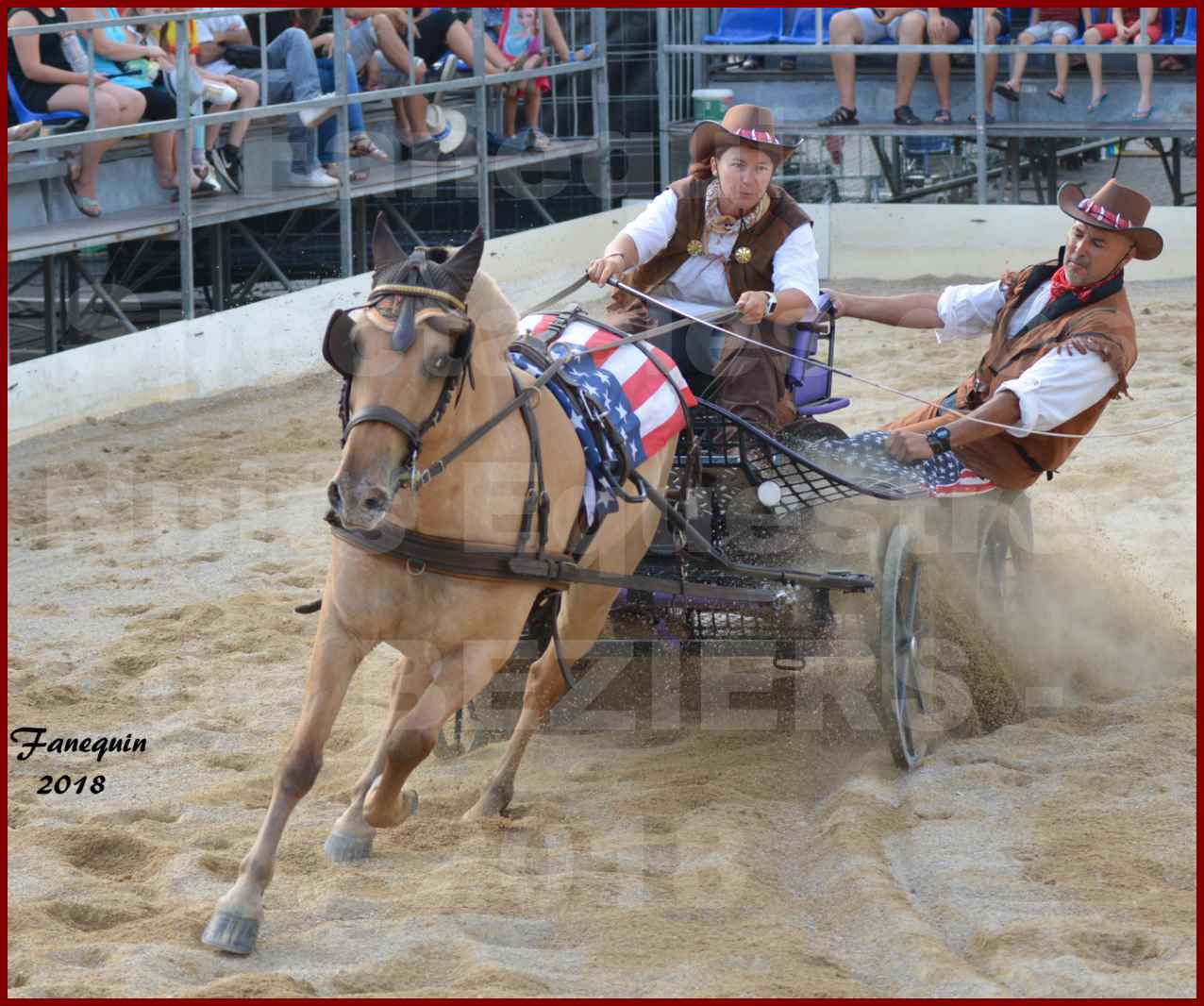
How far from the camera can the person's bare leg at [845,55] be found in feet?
38.1

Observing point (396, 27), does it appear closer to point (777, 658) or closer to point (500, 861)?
point (777, 658)

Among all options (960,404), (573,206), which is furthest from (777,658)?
(573,206)

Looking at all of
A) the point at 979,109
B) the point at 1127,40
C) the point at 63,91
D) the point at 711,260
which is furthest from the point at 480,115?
the point at 711,260

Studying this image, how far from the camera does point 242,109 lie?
8680 millimetres

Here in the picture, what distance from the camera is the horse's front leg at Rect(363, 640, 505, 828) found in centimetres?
358

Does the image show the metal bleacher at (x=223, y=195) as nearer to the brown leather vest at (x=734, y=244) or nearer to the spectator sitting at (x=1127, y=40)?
the spectator sitting at (x=1127, y=40)

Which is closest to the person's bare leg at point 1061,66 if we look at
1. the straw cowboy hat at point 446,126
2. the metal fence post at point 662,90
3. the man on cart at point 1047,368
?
the metal fence post at point 662,90

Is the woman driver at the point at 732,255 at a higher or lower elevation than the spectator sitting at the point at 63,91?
lower

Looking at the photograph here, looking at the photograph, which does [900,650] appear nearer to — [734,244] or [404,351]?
[734,244]

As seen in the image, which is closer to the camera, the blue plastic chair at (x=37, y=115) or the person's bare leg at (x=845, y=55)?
the blue plastic chair at (x=37, y=115)

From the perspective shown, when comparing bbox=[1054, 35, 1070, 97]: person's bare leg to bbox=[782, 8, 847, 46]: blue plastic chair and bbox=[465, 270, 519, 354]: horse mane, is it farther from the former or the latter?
bbox=[465, 270, 519, 354]: horse mane

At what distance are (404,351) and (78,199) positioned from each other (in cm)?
565

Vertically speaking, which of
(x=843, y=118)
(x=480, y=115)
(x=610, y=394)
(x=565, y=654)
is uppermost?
(x=480, y=115)

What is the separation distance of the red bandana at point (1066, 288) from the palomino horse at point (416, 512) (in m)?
Answer: 1.85
